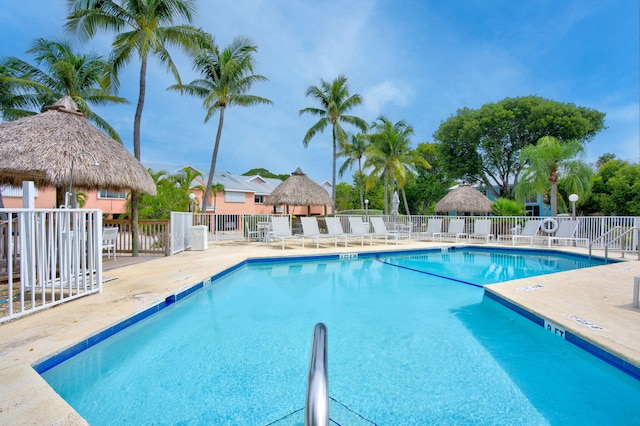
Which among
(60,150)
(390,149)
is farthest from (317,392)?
(390,149)

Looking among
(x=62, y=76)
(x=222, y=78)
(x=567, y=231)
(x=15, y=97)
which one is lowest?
(x=567, y=231)

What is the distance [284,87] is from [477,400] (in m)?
21.8

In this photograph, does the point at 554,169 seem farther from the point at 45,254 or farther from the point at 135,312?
the point at 45,254

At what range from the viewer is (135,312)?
3.82m

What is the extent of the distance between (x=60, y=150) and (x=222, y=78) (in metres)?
11.1

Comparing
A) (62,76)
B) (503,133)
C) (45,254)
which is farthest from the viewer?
(503,133)

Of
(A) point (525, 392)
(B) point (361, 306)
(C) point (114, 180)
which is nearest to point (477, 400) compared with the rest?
(A) point (525, 392)

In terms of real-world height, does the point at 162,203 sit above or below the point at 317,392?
above

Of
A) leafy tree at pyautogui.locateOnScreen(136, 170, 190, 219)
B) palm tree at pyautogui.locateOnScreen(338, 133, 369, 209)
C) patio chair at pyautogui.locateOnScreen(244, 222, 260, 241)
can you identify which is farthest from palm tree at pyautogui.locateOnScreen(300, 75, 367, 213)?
leafy tree at pyautogui.locateOnScreen(136, 170, 190, 219)

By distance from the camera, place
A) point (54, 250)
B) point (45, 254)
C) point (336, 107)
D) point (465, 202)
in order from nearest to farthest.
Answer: point (45, 254) → point (54, 250) → point (465, 202) → point (336, 107)

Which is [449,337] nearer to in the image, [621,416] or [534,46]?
[621,416]

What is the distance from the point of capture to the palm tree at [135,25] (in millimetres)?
11008

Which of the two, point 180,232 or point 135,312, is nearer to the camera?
point 135,312

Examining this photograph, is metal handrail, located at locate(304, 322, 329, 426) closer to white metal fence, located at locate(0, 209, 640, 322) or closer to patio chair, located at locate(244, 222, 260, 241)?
white metal fence, located at locate(0, 209, 640, 322)
